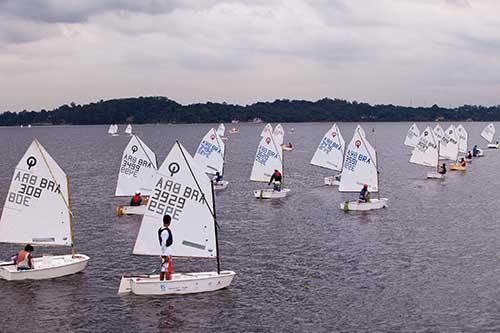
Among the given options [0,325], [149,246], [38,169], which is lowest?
[0,325]

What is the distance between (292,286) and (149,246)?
23.7 ft

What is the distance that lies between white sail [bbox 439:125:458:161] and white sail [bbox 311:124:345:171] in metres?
36.4

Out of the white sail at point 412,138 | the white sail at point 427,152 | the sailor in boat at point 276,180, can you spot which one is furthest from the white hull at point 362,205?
the white sail at point 412,138

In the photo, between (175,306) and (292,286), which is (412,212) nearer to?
(292,286)

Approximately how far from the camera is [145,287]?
1175 inches

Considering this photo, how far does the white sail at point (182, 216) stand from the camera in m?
31.0

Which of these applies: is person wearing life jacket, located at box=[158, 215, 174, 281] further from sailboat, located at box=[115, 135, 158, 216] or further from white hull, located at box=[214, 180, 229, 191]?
white hull, located at box=[214, 180, 229, 191]

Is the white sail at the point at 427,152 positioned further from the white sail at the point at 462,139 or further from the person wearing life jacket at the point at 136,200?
the person wearing life jacket at the point at 136,200

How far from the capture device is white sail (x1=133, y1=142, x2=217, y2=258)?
3095 centimetres

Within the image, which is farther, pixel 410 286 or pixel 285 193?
pixel 285 193

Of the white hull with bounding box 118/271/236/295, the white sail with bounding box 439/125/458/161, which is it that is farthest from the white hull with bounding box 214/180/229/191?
the white sail with bounding box 439/125/458/161

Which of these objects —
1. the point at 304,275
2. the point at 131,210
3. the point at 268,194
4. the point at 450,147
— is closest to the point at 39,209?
the point at 304,275

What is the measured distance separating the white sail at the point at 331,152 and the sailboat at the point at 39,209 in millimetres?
40611

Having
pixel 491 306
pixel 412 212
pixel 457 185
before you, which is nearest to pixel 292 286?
pixel 491 306
